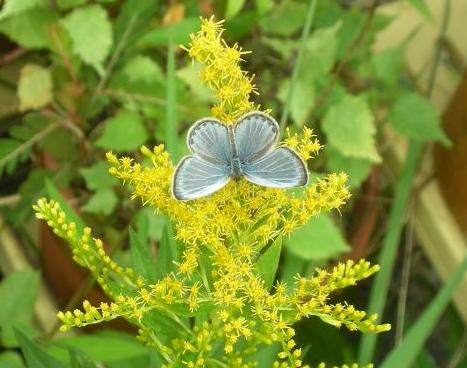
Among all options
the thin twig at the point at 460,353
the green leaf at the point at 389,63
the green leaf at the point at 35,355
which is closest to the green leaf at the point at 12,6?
the green leaf at the point at 35,355

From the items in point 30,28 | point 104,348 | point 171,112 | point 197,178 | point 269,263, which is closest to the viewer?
point 197,178

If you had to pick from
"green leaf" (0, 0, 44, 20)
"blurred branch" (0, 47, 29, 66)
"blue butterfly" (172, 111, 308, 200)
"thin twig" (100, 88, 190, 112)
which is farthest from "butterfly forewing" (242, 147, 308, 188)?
"blurred branch" (0, 47, 29, 66)

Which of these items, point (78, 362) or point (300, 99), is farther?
point (300, 99)

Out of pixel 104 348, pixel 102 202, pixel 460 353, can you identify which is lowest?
pixel 460 353

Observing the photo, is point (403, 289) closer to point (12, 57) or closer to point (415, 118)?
point (415, 118)

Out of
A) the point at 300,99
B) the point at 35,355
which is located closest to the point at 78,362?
the point at 35,355

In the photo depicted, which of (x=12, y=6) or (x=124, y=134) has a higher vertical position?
(x=12, y=6)

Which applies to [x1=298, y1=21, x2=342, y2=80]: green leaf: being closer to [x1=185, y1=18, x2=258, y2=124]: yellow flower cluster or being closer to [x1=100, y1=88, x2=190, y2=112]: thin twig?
[x1=100, y1=88, x2=190, y2=112]: thin twig
